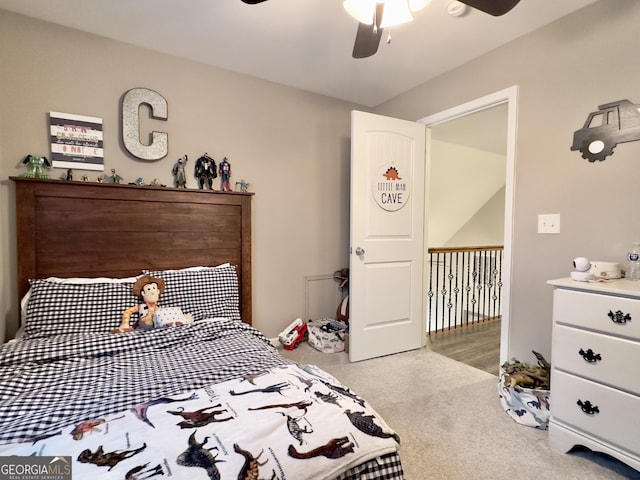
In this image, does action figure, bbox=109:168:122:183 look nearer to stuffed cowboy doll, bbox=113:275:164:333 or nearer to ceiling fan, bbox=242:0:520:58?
stuffed cowboy doll, bbox=113:275:164:333

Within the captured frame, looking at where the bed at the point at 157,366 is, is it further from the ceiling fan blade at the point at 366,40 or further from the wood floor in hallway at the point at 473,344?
the wood floor in hallway at the point at 473,344

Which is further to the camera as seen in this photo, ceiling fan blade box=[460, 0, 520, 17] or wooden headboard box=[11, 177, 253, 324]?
wooden headboard box=[11, 177, 253, 324]

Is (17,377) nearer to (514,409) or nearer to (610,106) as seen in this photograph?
(514,409)

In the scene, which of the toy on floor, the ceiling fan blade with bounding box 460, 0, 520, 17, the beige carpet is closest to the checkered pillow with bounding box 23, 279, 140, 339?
the toy on floor

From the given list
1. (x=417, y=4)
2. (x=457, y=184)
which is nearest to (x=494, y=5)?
(x=417, y=4)

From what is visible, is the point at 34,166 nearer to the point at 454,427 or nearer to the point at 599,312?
the point at 454,427

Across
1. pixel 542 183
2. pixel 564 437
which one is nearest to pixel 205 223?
pixel 542 183

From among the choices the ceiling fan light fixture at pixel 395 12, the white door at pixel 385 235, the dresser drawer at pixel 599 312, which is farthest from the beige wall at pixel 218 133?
the dresser drawer at pixel 599 312

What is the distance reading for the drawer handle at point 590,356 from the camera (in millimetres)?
1372

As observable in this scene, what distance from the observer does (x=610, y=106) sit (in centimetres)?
167

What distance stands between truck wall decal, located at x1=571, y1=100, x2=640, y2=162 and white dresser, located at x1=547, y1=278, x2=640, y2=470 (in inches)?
29.7

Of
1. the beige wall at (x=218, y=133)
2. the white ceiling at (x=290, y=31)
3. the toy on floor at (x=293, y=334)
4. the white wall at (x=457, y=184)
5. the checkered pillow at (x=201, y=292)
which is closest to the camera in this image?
the white ceiling at (x=290, y=31)

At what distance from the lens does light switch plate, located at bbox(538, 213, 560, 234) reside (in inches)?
75.0

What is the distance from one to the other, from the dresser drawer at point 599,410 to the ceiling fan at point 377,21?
5.54 feet
